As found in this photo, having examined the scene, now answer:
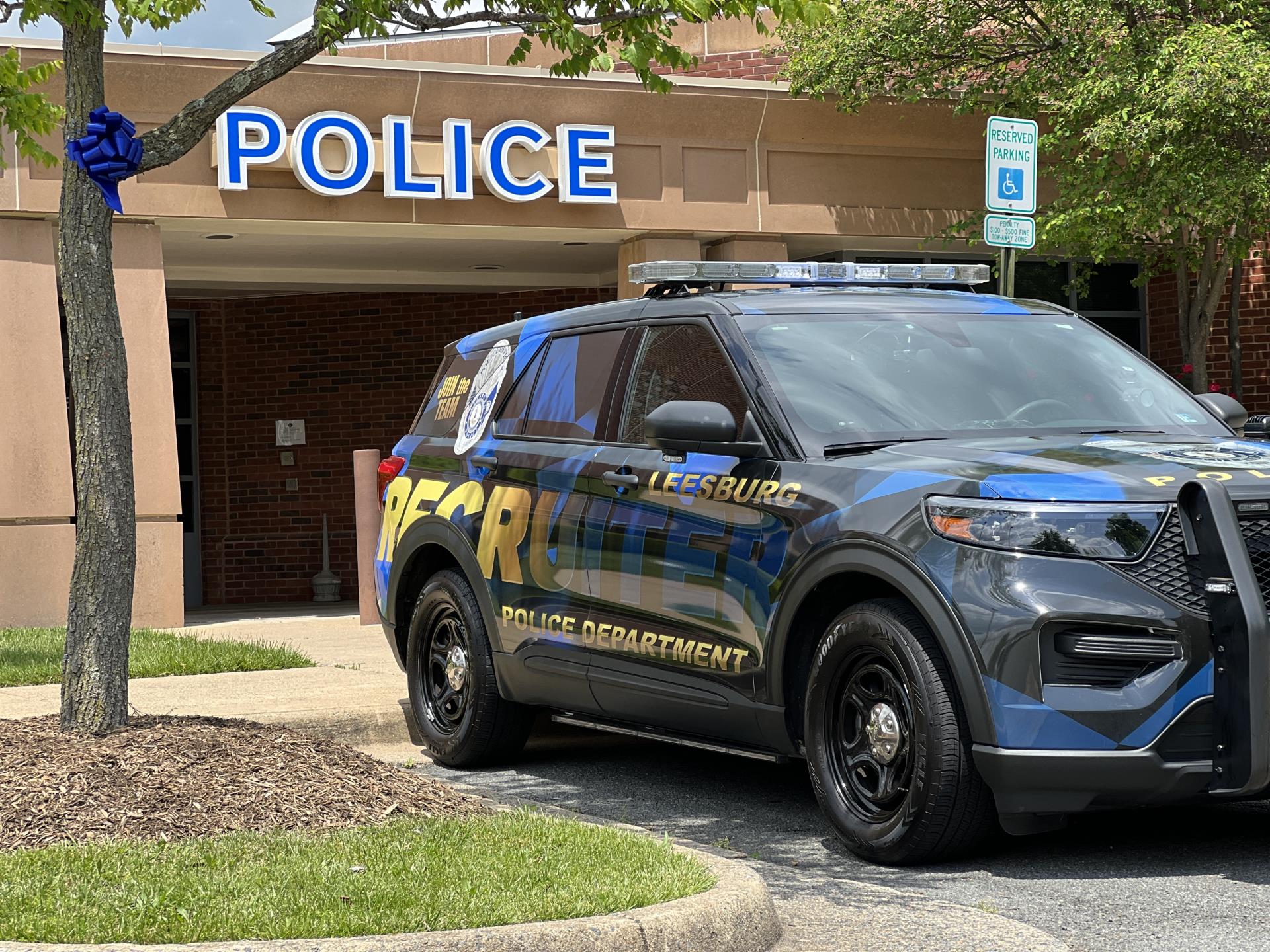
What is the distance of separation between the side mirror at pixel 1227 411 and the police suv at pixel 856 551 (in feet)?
0.09

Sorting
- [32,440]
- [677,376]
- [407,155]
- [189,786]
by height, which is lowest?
[189,786]

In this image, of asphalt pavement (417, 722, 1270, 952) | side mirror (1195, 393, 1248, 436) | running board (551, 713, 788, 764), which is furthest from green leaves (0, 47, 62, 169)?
side mirror (1195, 393, 1248, 436)

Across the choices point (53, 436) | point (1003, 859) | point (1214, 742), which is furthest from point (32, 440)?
point (1214, 742)

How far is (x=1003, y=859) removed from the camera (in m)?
5.83

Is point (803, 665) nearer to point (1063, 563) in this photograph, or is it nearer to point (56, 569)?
point (1063, 563)

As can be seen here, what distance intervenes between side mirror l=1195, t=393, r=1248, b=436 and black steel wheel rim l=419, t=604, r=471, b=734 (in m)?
3.22

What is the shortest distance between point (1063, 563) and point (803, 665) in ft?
3.74

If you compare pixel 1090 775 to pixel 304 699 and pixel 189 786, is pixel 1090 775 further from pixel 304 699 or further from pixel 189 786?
pixel 304 699

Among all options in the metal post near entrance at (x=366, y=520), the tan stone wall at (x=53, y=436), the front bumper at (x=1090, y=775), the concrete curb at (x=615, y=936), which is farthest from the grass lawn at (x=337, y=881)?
the tan stone wall at (x=53, y=436)

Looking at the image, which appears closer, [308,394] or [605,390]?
[605,390]

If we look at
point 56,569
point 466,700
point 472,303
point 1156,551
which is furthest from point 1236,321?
point 1156,551

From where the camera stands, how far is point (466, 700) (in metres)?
7.84

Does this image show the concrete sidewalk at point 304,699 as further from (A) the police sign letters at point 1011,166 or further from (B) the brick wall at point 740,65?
(B) the brick wall at point 740,65

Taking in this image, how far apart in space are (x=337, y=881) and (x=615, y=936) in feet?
2.92
